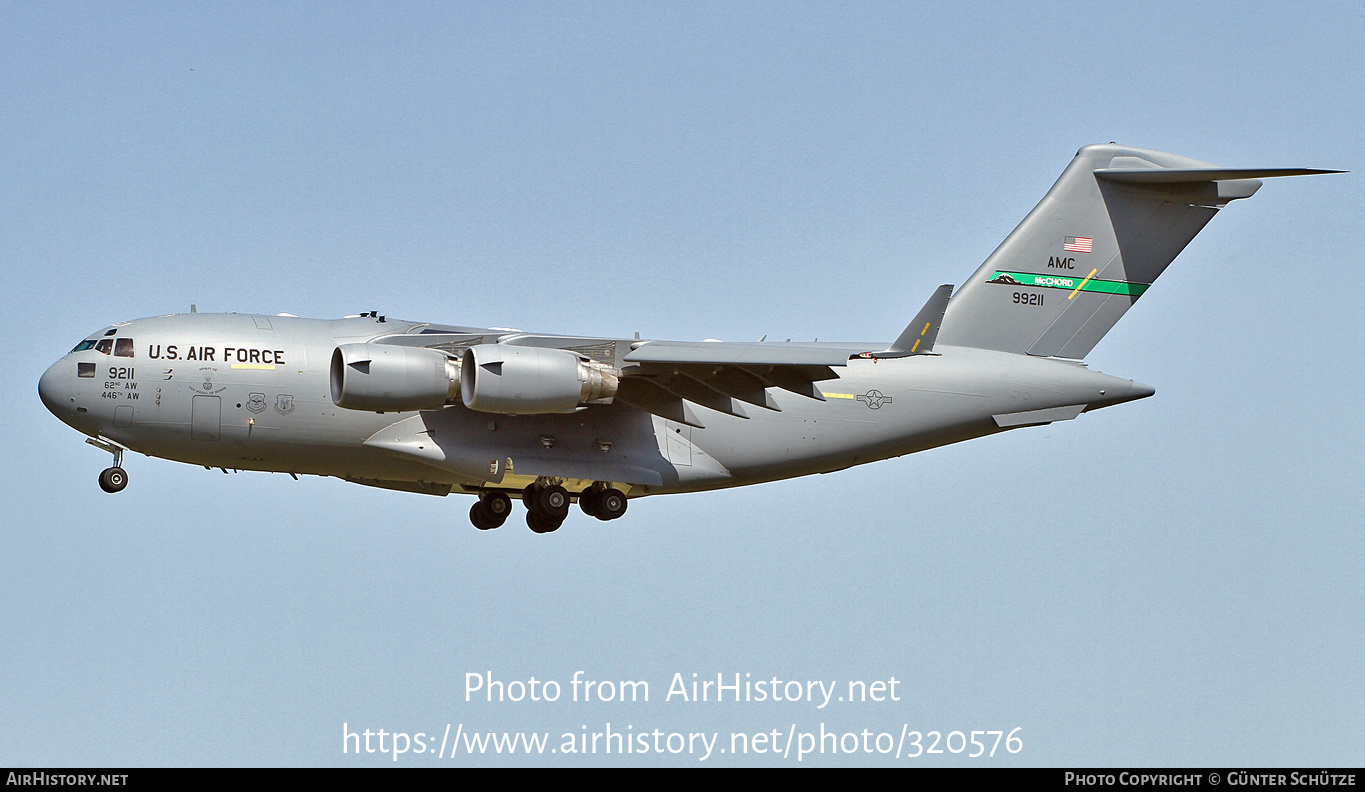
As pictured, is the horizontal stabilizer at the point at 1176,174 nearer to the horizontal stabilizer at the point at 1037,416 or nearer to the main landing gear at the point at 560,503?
the horizontal stabilizer at the point at 1037,416

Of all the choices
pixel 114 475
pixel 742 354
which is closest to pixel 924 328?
pixel 742 354

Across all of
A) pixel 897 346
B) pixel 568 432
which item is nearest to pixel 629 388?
pixel 568 432

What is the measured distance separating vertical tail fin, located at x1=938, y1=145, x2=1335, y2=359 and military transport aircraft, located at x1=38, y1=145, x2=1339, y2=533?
0.8 inches

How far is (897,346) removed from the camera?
12.9 meters

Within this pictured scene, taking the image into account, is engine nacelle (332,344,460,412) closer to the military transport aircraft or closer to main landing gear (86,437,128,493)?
the military transport aircraft

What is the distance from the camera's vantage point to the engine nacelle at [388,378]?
43.1ft

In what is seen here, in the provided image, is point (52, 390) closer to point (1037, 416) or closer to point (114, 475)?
point (114, 475)

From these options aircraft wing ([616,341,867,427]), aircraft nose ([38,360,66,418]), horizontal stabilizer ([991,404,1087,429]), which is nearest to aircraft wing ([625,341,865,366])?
aircraft wing ([616,341,867,427])

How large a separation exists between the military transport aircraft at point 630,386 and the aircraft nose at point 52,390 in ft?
0.08

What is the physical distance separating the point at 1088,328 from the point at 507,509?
19.9 feet

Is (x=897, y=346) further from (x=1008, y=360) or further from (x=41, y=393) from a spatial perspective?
(x=41, y=393)

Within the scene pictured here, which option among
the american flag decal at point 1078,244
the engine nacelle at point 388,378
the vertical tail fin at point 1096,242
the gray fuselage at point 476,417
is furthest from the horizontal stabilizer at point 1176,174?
the engine nacelle at point 388,378

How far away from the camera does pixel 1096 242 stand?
16.9 metres
